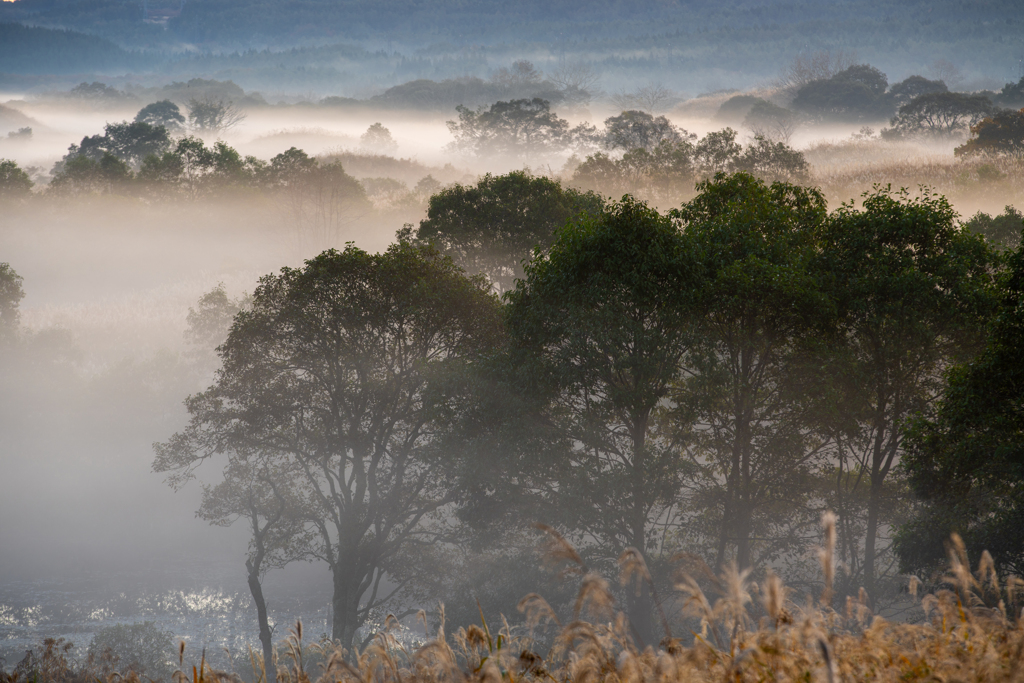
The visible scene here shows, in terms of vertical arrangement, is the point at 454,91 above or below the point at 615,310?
above

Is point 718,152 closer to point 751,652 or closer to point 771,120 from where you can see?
point 751,652

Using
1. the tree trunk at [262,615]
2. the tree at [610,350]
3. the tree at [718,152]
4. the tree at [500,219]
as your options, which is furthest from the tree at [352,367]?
the tree at [718,152]

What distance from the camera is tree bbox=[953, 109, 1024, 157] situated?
61812mm

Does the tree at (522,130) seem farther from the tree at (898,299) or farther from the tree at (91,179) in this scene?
the tree at (898,299)

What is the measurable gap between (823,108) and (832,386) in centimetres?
11754

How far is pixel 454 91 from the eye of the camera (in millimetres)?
175875

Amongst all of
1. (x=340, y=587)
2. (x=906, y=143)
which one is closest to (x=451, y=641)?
(x=340, y=587)

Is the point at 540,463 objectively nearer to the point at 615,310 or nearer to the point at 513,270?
the point at 615,310

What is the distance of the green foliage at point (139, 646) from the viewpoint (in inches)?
996

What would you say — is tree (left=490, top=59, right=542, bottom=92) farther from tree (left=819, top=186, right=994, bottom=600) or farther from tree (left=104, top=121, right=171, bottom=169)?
tree (left=819, top=186, right=994, bottom=600)

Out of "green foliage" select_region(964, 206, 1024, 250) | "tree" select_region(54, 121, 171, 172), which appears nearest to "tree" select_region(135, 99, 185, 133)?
"tree" select_region(54, 121, 171, 172)

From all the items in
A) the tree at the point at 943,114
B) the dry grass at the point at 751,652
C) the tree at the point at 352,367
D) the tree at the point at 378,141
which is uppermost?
the tree at the point at 378,141

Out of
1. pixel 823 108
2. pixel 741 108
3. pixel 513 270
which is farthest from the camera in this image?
pixel 741 108

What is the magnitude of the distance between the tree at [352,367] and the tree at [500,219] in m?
6.49
